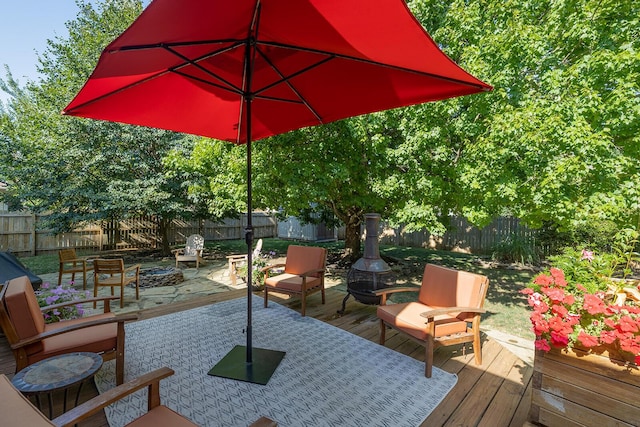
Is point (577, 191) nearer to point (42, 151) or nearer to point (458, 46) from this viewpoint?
point (458, 46)

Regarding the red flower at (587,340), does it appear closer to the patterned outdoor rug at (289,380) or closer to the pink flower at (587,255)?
the pink flower at (587,255)

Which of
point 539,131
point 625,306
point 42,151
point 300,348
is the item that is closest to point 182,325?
point 300,348

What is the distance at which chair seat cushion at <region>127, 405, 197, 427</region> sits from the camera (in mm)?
1607

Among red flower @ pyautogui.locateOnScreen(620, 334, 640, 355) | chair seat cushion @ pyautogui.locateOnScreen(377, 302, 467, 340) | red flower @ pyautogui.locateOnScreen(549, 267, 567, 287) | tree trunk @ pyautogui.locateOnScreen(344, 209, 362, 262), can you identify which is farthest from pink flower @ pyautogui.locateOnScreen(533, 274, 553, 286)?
tree trunk @ pyautogui.locateOnScreen(344, 209, 362, 262)

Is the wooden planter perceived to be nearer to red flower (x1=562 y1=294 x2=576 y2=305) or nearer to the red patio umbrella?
red flower (x1=562 y1=294 x2=576 y2=305)

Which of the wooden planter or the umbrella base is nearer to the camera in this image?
the wooden planter

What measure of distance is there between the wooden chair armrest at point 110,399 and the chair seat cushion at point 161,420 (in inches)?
3.1

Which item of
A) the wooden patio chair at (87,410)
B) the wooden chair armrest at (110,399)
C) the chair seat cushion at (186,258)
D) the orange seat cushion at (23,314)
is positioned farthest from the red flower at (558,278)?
the chair seat cushion at (186,258)

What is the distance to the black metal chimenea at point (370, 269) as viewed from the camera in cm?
438

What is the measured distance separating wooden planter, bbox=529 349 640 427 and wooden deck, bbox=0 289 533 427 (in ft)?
0.74

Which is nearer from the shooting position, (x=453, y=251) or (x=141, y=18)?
(x=141, y=18)

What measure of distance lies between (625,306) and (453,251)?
10.0 metres

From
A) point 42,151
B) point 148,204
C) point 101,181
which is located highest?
point 42,151

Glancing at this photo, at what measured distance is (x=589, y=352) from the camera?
1.93m
